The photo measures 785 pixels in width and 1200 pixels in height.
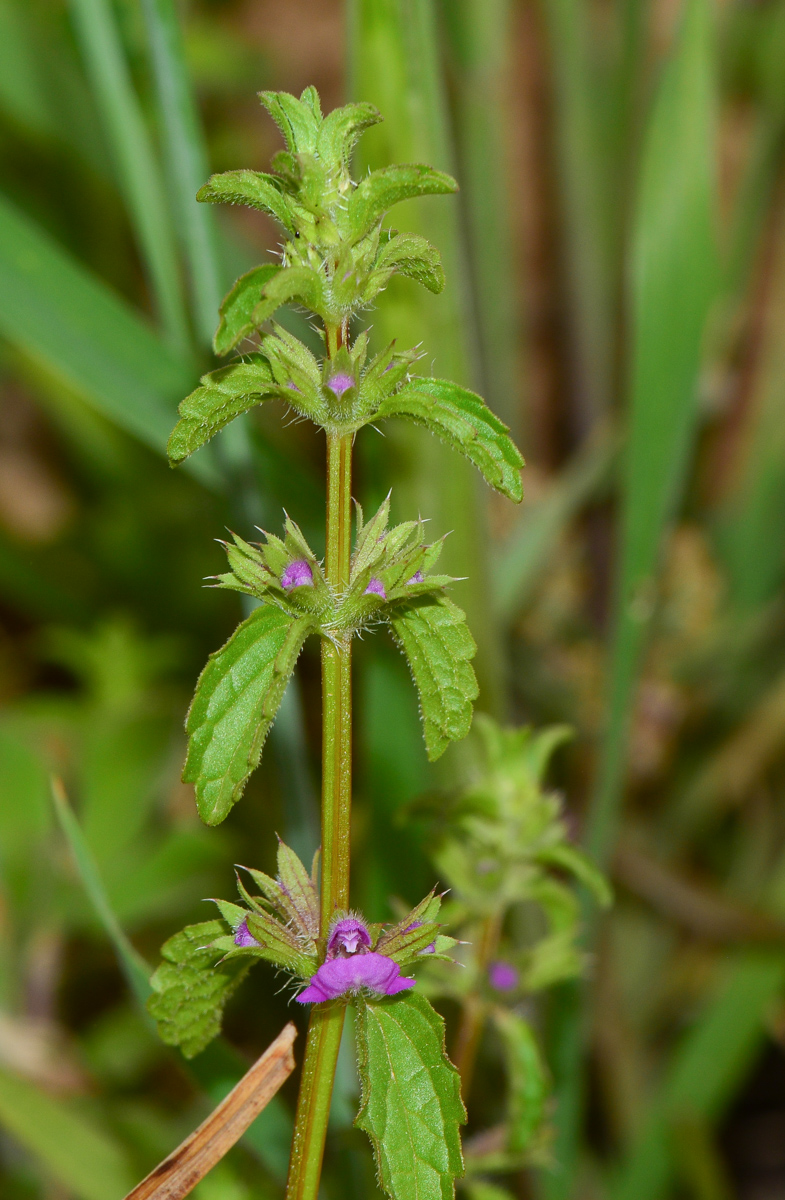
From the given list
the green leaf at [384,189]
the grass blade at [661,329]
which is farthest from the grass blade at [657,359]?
the green leaf at [384,189]

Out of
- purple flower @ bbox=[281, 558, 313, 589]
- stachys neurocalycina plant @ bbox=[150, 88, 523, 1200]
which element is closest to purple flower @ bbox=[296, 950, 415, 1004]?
stachys neurocalycina plant @ bbox=[150, 88, 523, 1200]

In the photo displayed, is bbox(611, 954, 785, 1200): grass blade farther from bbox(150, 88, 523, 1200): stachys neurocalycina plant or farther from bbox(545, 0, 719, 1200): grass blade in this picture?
bbox(150, 88, 523, 1200): stachys neurocalycina plant

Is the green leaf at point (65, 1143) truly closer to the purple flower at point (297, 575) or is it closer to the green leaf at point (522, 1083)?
the green leaf at point (522, 1083)

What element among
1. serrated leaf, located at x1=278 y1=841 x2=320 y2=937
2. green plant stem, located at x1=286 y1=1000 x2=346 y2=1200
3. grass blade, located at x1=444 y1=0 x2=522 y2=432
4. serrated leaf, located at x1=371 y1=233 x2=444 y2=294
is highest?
grass blade, located at x1=444 y1=0 x2=522 y2=432

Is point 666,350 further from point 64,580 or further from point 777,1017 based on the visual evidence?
point 64,580

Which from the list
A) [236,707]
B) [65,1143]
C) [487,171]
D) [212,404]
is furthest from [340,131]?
[487,171]
